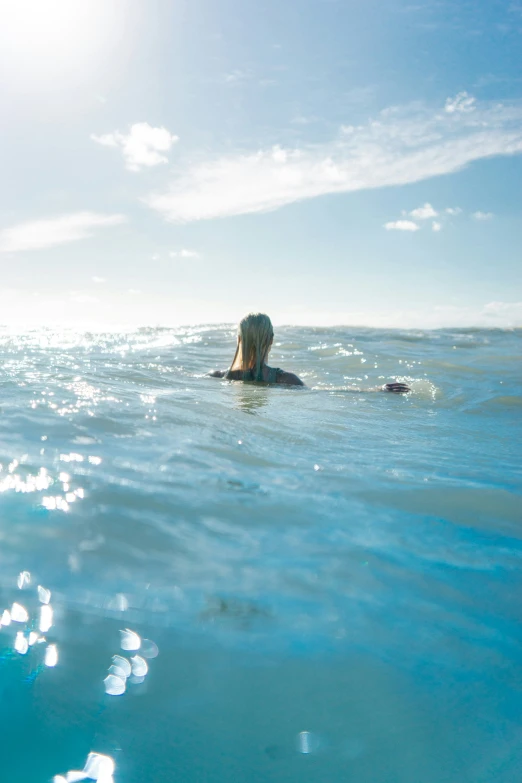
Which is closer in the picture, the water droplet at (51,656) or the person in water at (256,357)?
the water droplet at (51,656)

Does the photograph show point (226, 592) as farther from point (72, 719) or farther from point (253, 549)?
point (72, 719)

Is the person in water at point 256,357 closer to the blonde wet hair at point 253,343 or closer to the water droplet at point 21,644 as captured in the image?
the blonde wet hair at point 253,343

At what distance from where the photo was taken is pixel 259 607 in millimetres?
2033

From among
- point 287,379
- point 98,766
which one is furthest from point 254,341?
point 98,766

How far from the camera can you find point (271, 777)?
135cm

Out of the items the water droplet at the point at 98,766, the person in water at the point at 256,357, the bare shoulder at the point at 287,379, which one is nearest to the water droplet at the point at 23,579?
the water droplet at the point at 98,766

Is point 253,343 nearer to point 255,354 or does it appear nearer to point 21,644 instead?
point 255,354

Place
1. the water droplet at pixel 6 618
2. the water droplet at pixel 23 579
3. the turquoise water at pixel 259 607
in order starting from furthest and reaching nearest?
the water droplet at pixel 23 579
the water droplet at pixel 6 618
the turquoise water at pixel 259 607

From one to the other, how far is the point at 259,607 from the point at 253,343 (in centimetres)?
650

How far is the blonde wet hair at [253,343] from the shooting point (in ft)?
26.9

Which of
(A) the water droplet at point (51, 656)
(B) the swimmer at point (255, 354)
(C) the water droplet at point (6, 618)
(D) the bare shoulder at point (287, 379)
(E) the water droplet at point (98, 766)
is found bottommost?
(E) the water droplet at point (98, 766)

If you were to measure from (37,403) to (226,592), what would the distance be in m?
4.40

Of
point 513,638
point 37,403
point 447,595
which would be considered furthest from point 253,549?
point 37,403

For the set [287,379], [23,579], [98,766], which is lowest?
→ [98,766]
